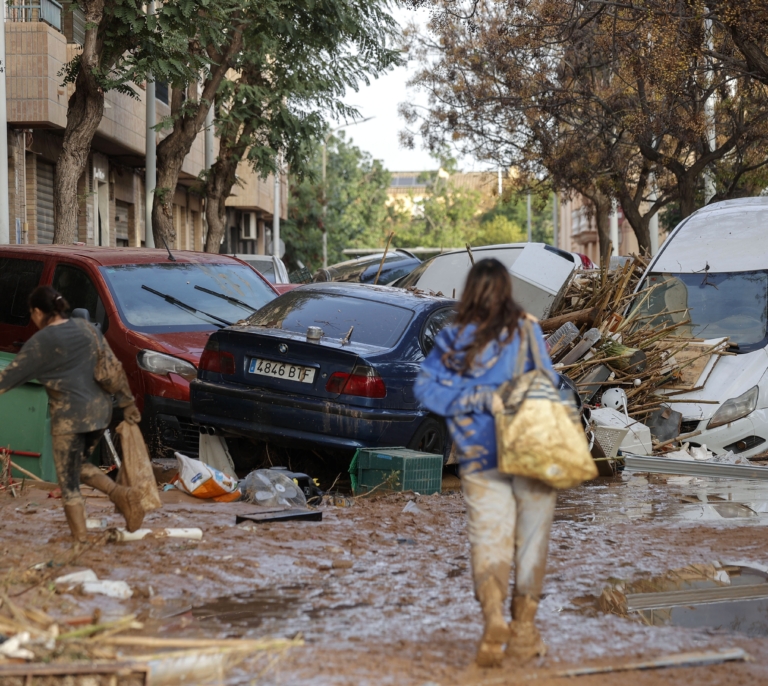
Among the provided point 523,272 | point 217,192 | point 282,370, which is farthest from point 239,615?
point 217,192

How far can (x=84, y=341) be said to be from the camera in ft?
19.9

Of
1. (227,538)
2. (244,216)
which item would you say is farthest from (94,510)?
(244,216)

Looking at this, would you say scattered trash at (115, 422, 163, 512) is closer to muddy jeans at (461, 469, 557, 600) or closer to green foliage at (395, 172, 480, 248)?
muddy jeans at (461, 469, 557, 600)

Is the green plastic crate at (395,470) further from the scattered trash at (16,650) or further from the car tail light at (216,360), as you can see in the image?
the scattered trash at (16,650)

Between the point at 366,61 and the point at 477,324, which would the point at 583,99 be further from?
the point at 477,324

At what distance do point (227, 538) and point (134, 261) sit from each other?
4.47 metres

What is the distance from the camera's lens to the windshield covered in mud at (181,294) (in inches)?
385

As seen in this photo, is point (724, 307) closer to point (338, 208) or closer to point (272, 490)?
point (272, 490)

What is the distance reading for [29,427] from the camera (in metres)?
8.23

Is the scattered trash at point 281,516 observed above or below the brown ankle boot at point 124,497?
below

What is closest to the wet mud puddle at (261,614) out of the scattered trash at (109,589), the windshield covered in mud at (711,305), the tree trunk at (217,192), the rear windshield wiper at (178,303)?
the scattered trash at (109,589)

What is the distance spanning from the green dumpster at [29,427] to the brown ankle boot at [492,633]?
4.77 metres

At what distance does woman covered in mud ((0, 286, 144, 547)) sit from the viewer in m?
5.96

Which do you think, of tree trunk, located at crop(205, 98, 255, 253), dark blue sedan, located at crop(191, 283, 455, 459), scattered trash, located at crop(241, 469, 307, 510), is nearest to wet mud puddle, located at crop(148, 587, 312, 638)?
scattered trash, located at crop(241, 469, 307, 510)
